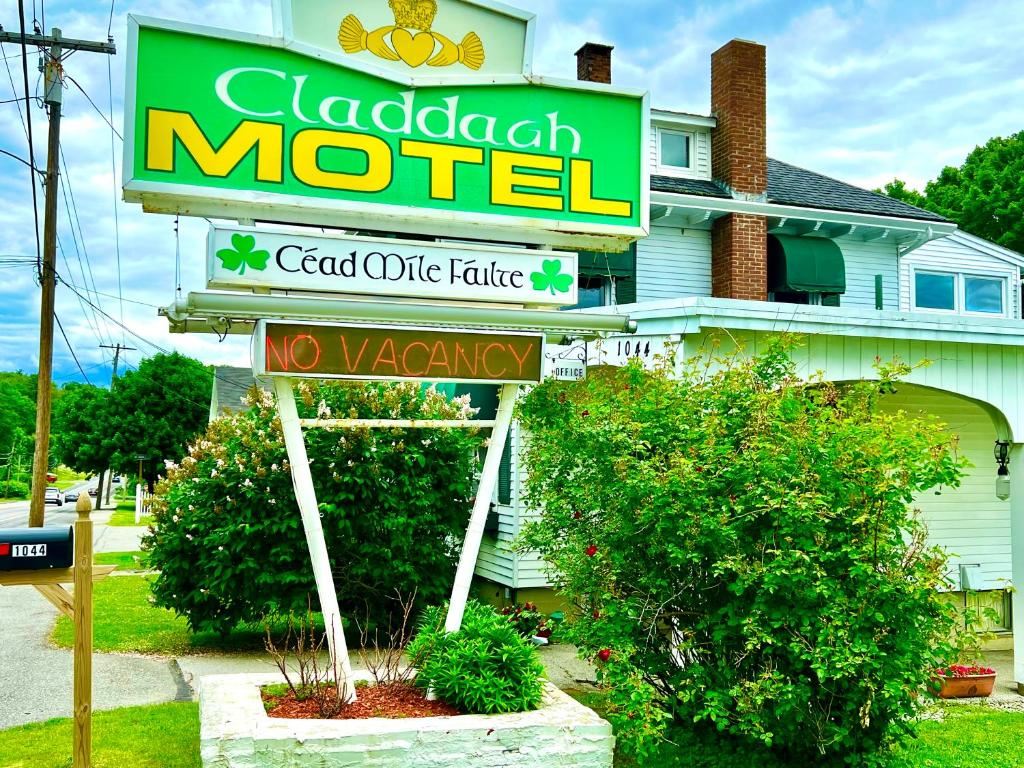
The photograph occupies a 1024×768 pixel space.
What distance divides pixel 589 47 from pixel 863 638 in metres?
13.6

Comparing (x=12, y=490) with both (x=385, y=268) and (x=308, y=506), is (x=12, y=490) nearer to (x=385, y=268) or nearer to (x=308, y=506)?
(x=308, y=506)

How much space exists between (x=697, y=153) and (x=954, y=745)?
40.2ft

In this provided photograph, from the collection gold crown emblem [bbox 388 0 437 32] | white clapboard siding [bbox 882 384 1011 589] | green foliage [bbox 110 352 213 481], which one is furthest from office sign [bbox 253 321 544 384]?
green foliage [bbox 110 352 213 481]

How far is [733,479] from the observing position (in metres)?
7.15

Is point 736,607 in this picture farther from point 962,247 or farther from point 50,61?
point 50,61

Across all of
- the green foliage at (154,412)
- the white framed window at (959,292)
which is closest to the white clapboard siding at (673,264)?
the white framed window at (959,292)

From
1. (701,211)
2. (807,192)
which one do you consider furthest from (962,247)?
(701,211)

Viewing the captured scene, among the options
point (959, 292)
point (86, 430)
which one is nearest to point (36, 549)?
point (959, 292)

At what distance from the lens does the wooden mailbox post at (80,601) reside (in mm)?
6785

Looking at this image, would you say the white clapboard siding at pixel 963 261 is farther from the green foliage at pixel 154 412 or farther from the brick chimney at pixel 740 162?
the green foliage at pixel 154 412

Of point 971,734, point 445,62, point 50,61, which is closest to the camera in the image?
point 445,62

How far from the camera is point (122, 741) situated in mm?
8133

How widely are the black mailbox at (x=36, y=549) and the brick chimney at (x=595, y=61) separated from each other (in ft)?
44.7

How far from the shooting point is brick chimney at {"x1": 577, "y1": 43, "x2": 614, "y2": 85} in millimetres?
17797
